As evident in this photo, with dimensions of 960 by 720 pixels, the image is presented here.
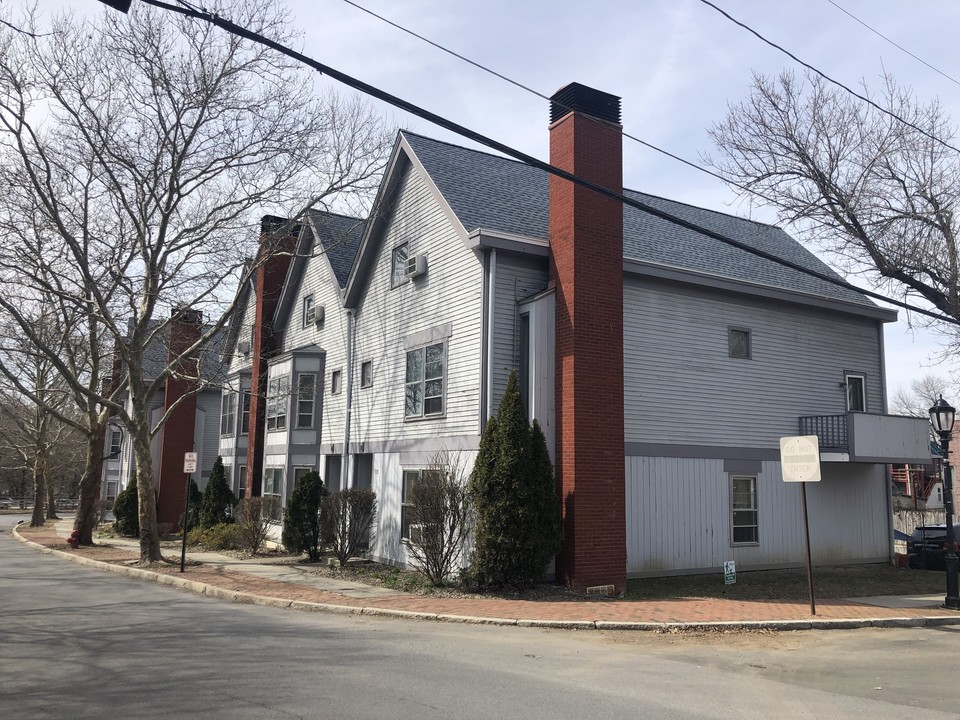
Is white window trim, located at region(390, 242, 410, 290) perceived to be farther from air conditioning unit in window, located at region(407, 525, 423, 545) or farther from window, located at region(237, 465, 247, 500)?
window, located at region(237, 465, 247, 500)

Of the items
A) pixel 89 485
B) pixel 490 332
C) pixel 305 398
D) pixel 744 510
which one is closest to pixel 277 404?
pixel 305 398

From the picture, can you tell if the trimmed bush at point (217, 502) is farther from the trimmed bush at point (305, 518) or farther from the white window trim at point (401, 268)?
the white window trim at point (401, 268)

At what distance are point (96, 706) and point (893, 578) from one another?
17.6 meters

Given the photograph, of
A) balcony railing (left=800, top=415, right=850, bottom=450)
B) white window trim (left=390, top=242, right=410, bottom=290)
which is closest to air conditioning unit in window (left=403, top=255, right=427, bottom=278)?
white window trim (left=390, top=242, right=410, bottom=290)

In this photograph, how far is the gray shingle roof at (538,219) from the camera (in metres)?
18.1

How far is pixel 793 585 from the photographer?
1681 centimetres

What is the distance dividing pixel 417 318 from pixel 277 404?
8.70 metres

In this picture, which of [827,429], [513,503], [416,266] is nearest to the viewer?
[513,503]

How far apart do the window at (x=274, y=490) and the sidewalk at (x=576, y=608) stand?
635cm

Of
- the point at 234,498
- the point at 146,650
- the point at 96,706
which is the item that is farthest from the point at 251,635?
the point at 234,498

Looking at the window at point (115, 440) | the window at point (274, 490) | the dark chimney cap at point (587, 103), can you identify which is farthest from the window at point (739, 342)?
the window at point (115, 440)

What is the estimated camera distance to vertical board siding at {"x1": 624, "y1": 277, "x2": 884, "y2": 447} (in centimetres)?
1742

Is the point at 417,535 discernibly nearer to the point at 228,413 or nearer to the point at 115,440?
the point at 228,413

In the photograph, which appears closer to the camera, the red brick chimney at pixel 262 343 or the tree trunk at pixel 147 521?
the tree trunk at pixel 147 521
